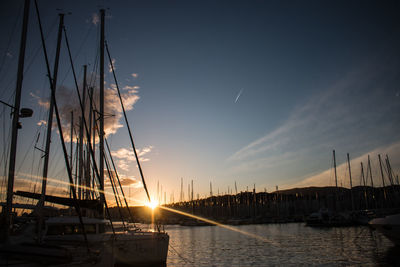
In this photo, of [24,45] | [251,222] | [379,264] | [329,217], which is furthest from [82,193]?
[251,222]

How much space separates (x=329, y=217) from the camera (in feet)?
208

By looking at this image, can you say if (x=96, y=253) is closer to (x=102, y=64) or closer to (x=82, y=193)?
(x=102, y=64)

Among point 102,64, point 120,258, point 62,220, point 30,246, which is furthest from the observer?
point 102,64

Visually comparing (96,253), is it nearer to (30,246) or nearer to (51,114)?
(30,246)

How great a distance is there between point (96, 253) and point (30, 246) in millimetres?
2650

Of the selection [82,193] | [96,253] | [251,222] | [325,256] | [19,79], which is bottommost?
[251,222]

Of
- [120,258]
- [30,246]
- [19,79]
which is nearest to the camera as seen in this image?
[30,246]

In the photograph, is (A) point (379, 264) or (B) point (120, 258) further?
(A) point (379, 264)

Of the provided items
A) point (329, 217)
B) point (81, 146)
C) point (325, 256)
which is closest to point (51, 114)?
point (81, 146)

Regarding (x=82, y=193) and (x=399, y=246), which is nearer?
(x=399, y=246)

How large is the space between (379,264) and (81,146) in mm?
28113

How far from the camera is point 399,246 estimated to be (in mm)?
23828

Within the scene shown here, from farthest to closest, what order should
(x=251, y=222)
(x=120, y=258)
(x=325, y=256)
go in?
(x=251, y=222) < (x=325, y=256) < (x=120, y=258)

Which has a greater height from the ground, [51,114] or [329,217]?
[51,114]
